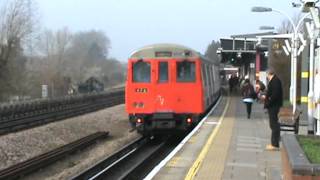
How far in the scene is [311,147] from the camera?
8477 millimetres

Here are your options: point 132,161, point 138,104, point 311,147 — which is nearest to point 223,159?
point 311,147

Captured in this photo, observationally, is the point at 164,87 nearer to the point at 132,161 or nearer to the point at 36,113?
the point at 132,161

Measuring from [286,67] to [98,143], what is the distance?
22.8 m

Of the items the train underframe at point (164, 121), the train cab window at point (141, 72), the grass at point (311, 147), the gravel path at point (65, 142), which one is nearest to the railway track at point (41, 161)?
the gravel path at point (65, 142)

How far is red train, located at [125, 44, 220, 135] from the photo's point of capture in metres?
20.2

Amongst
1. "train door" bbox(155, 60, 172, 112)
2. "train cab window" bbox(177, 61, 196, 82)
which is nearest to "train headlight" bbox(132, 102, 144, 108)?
"train door" bbox(155, 60, 172, 112)

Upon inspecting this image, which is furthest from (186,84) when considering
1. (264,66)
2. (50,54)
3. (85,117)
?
(50,54)

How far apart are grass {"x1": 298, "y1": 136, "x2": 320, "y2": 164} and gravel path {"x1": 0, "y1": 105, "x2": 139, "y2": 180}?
6964 millimetres

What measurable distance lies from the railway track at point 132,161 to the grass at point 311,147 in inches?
180

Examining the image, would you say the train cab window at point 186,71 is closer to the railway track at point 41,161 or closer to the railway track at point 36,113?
the railway track at point 41,161

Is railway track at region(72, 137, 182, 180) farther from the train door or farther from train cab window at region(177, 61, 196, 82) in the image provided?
train cab window at region(177, 61, 196, 82)

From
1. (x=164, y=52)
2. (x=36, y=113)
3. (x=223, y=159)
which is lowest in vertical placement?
(x=36, y=113)

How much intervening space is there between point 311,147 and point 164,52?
12.2 m

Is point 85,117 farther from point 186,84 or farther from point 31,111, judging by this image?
point 186,84
